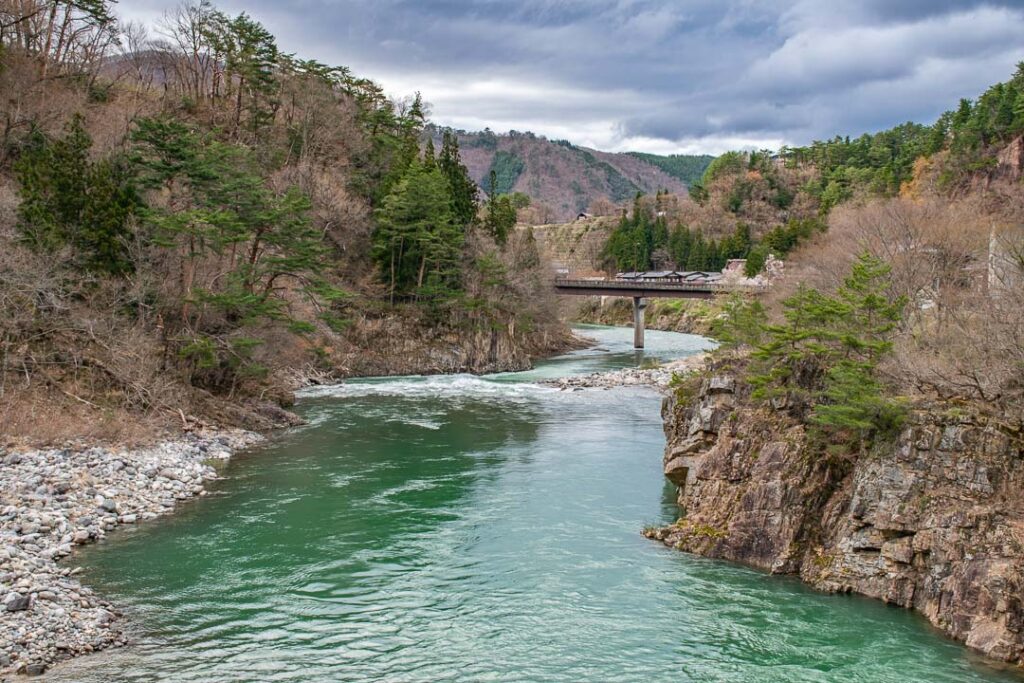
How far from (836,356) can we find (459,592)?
10677 millimetres

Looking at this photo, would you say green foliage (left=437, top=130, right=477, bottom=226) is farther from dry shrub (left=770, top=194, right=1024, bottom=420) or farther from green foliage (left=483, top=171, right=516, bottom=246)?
dry shrub (left=770, top=194, right=1024, bottom=420)

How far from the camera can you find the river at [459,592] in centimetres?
1297

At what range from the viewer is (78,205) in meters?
29.3

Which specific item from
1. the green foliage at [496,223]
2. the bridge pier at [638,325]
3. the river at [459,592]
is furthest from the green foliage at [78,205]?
the bridge pier at [638,325]

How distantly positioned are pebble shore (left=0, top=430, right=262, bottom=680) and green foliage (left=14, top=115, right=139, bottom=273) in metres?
7.82

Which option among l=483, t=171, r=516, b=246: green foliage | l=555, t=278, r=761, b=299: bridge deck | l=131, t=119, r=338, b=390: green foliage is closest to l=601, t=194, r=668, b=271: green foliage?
l=555, t=278, r=761, b=299: bridge deck

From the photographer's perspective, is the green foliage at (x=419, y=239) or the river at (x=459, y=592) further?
the green foliage at (x=419, y=239)

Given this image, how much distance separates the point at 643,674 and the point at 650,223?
12242 cm

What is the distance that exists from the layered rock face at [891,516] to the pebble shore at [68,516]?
41.3 ft

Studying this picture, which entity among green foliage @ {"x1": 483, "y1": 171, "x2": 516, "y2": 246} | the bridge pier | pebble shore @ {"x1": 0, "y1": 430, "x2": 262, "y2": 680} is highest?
green foliage @ {"x1": 483, "y1": 171, "x2": 516, "y2": 246}

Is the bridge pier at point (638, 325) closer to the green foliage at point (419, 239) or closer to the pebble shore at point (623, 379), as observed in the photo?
the pebble shore at point (623, 379)

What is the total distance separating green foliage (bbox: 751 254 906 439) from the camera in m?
17.2

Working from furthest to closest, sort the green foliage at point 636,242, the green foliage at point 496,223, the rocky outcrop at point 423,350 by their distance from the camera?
the green foliage at point 636,242 → the green foliage at point 496,223 → the rocky outcrop at point 423,350

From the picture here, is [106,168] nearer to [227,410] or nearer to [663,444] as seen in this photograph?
[227,410]
